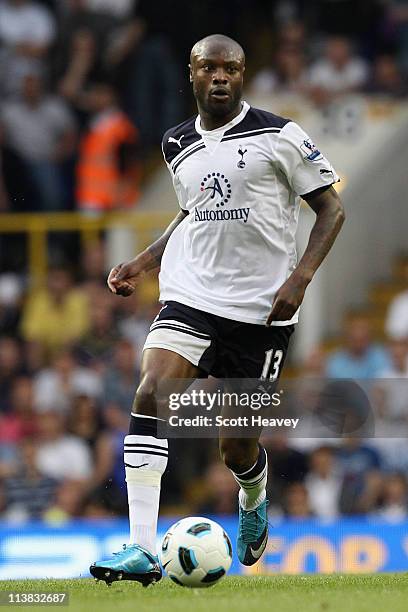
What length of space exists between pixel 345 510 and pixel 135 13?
7292mm

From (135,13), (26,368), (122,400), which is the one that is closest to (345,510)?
(122,400)

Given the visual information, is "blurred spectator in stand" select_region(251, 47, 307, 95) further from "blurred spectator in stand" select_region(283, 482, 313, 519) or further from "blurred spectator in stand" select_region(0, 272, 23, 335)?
"blurred spectator in stand" select_region(283, 482, 313, 519)

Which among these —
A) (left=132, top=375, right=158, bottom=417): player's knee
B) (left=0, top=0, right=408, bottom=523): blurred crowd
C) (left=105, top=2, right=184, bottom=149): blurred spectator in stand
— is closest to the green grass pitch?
(left=132, top=375, right=158, bottom=417): player's knee

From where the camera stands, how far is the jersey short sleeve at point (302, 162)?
7.47 m

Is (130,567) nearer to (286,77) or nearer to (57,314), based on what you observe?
(57,314)

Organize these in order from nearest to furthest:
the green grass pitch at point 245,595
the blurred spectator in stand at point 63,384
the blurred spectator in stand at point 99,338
Result: the green grass pitch at point 245,595, the blurred spectator in stand at point 63,384, the blurred spectator in stand at point 99,338

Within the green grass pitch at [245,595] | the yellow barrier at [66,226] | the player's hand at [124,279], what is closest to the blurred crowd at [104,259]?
the yellow barrier at [66,226]

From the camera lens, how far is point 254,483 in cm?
820

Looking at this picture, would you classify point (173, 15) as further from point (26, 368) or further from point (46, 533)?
point (46, 533)

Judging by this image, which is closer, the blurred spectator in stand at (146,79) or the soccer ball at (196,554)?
the soccer ball at (196,554)

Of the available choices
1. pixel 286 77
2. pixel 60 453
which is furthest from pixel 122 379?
pixel 286 77

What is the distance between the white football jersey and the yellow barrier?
861 centimetres

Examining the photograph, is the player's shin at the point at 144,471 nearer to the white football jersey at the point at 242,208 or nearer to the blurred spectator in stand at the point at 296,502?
the white football jersey at the point at 242,208

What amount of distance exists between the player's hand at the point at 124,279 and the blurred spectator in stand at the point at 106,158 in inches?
328
